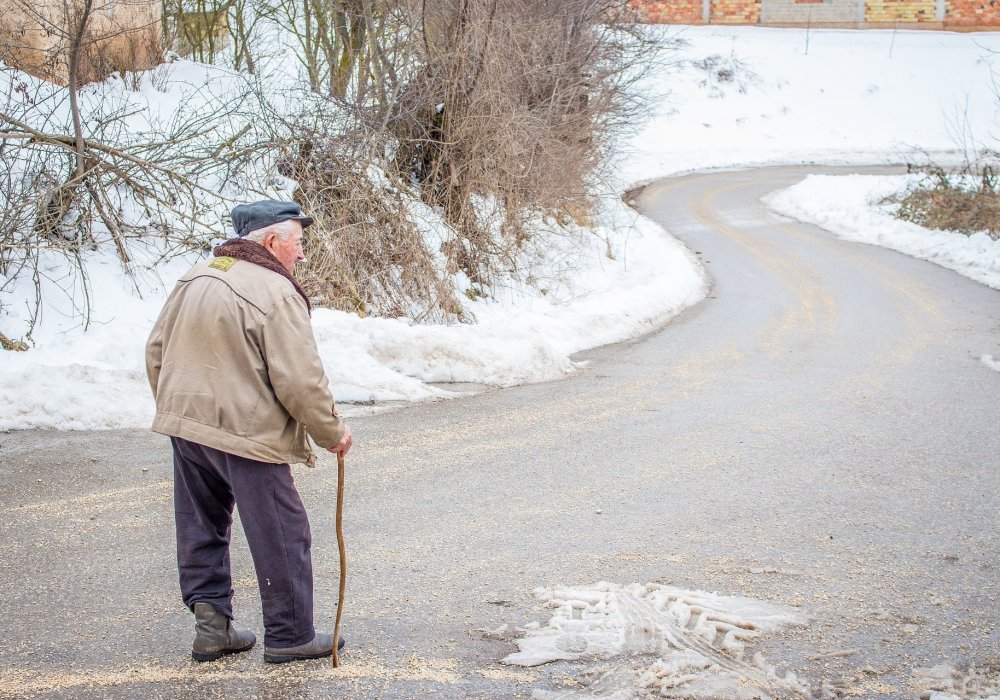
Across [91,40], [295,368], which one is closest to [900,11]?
[91,40]

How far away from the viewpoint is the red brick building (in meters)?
55.8

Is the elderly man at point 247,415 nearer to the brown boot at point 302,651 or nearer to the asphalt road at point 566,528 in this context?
the brown boot at point 302,651

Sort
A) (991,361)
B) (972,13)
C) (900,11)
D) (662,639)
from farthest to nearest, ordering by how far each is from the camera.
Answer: (900,11)
(972,13)
(991,361)
(662,639)

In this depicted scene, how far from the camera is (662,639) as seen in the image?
4125 mm

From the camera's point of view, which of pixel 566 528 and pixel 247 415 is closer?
pixel 247 415

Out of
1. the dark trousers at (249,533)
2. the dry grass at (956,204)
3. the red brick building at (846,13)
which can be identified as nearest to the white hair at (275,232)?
A: the dark trousers at (249,533)

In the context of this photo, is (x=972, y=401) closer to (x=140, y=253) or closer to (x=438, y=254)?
(x=438, y=254)

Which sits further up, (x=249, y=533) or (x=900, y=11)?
(x=900, y=11)

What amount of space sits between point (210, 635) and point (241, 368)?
1.12 meters

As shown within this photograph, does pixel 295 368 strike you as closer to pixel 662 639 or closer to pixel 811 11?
pixel 662 639

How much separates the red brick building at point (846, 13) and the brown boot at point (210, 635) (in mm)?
56559

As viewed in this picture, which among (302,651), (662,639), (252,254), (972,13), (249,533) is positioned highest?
(972,13)

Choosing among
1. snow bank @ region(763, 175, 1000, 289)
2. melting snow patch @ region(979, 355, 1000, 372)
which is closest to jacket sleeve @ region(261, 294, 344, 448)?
melting snow patch @ region(979, 355, 1000, 372)

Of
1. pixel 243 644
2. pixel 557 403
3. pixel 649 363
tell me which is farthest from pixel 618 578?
pixel 649 363
